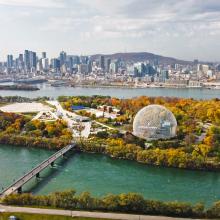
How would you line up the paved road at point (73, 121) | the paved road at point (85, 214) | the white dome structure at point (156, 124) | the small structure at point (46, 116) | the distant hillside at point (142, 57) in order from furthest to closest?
the distant hillside at point (142, 57) < the small structure at point (46, 116) < the paved road at point (73, 121) < the white dome structure at point (156, 124) < the paved road at point (85, 214)

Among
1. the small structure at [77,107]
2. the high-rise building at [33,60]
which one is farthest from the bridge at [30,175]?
the high-rise building at [33,60]

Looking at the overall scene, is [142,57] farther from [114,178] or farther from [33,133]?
[114,178]

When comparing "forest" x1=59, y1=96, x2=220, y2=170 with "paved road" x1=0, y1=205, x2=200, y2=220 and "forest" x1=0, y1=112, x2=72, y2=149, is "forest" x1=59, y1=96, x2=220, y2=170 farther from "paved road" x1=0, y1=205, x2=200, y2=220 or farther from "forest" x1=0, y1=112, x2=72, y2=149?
"paved road" x1=0, y1=205, x2=200, y2=220

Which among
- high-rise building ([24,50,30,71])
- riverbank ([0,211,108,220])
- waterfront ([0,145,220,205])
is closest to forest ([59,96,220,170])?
waterfront ([0,145,220,205])

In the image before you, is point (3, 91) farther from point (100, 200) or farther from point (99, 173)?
point (100, 200)

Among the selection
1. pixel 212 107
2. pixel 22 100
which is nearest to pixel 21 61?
pixel 22 100

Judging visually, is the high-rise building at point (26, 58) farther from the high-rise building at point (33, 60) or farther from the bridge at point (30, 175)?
the bridge at point (30, 175)
